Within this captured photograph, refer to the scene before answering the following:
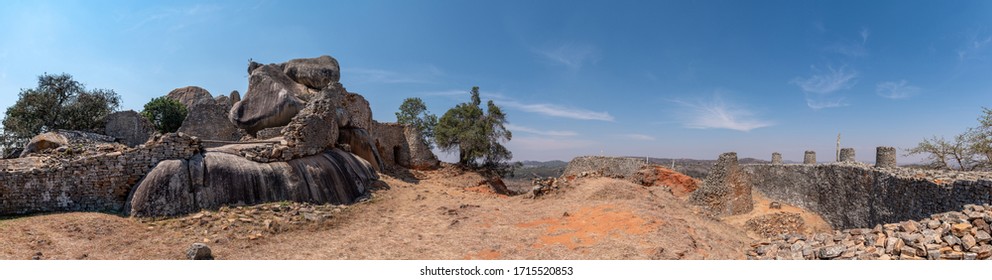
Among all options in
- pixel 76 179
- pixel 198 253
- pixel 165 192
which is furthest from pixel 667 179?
pixel 76 179

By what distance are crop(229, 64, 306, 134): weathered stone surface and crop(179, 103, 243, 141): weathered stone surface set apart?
1.50 meters

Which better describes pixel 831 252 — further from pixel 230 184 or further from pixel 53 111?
pixel 53 111

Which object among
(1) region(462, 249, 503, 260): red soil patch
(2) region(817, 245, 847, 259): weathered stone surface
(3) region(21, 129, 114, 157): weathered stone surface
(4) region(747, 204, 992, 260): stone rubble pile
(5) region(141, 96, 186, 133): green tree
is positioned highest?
(5) region(141, 96, 186, 133): green tree

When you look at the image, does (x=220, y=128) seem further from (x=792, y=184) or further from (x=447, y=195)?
(x=792, y=184)

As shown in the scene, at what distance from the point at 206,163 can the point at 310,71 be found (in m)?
17.2

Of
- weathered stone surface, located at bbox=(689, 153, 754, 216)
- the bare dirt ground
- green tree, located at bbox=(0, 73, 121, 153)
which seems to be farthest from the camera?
green tree, located at bbox=(0, 73, 121, 153)

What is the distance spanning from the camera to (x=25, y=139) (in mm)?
20328

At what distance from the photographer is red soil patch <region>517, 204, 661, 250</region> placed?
9.64 metres

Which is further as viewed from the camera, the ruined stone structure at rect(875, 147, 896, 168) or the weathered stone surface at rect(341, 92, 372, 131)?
the weathered stone surface at rect(341, 92, 372, 131)

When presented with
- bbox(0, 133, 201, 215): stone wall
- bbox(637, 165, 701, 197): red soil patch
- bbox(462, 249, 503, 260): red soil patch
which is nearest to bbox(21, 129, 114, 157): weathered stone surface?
bbox(0, 133, 201, 215): stone wall

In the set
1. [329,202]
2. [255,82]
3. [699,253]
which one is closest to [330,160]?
[329,202]

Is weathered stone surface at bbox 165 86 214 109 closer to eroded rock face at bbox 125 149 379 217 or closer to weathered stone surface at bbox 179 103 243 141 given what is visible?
weathered stone surface at bbox 179 103 243 141

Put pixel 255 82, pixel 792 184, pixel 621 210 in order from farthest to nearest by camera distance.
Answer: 1. pixel 255 82
2. pixel 792 184
3. pixel 621 210

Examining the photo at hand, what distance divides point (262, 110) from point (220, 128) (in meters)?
3.78
